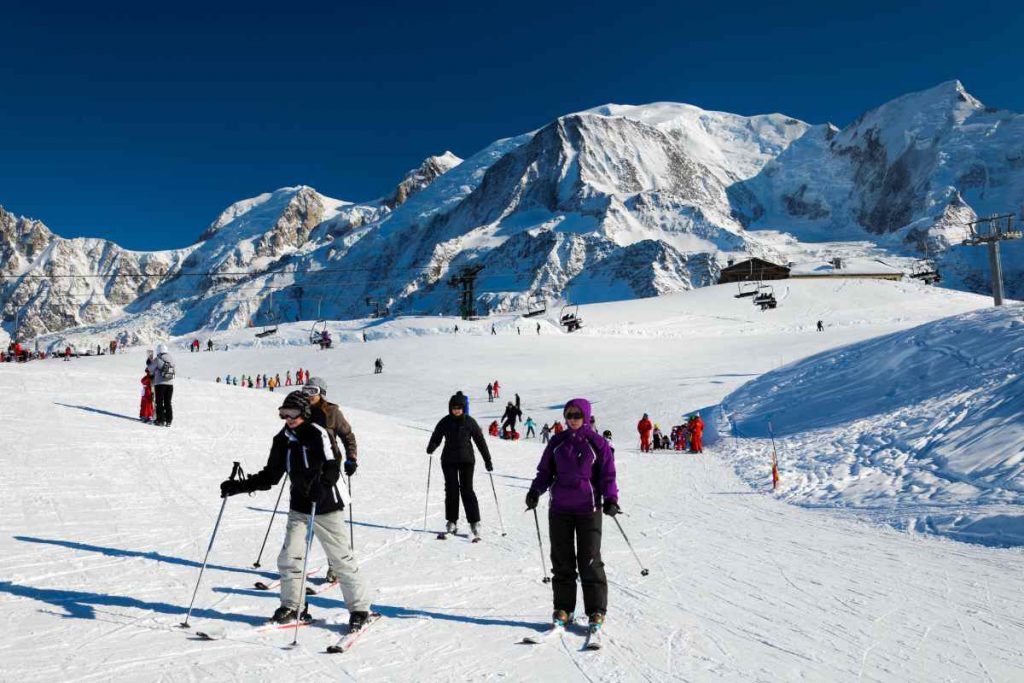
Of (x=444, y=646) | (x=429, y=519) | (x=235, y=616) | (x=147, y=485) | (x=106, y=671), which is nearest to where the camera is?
(x=106, y=671)

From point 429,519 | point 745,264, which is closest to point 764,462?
point 429,519

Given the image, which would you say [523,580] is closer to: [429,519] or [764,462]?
[429,519]

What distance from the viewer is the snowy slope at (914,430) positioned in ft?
31.2

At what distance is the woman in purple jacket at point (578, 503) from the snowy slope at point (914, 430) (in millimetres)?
5964

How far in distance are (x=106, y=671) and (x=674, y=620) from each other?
13.2ft

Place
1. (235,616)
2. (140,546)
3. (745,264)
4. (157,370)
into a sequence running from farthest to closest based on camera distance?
(745,264) → (157,370) → (140,546) → (235,616)

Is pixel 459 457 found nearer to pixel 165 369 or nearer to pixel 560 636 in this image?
pixel 560 636

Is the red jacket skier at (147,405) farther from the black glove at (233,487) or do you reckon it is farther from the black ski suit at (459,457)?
the black glove at (233,487)

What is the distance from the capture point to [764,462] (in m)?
15.8

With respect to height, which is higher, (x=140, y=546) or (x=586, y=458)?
(x=586, y=458)

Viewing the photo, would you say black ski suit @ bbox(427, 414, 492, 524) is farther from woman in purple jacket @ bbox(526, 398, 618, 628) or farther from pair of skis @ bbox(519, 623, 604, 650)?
pair of skis @ bbox(519, 623, 604, 650)

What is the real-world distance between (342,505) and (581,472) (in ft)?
5.99

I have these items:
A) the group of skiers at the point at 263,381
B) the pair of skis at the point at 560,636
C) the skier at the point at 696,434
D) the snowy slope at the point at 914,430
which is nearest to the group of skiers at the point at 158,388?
the pair of skis at the point at 560,636

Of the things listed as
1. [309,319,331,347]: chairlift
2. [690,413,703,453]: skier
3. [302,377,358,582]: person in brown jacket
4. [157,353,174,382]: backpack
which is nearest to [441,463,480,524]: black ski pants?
[302,377,358,582]: person in brown jacket
